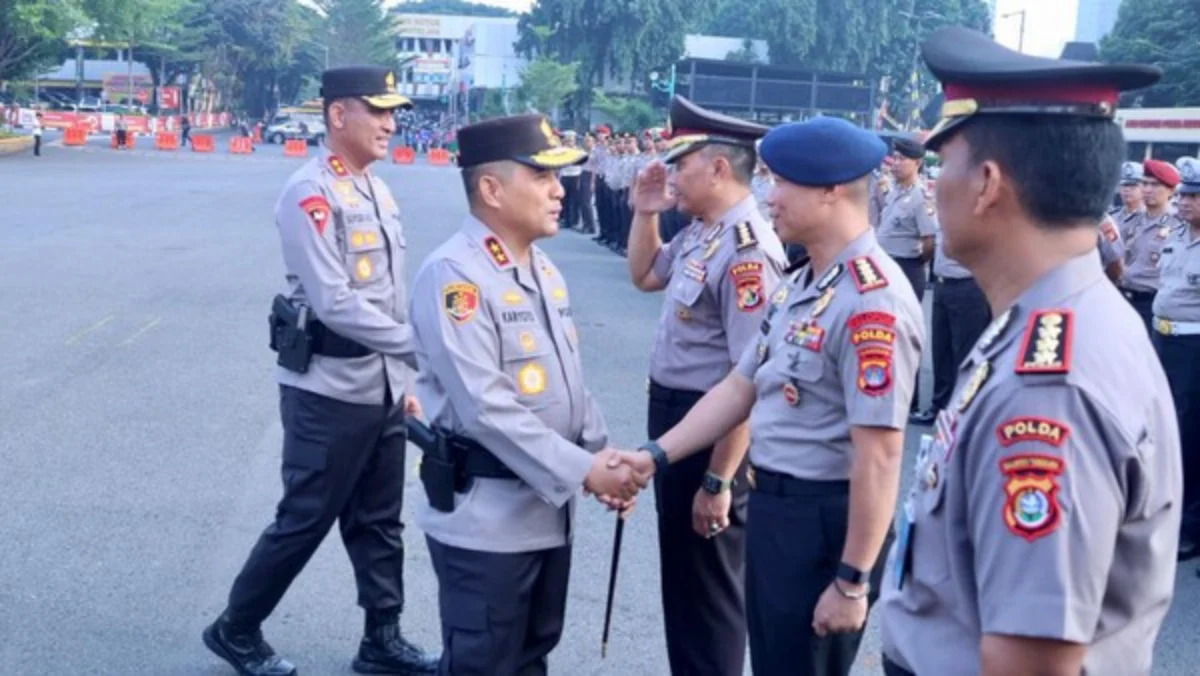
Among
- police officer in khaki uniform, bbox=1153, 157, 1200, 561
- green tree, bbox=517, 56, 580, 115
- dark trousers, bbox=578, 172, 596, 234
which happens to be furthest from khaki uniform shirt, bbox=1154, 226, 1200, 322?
green tree, bbox=517, 56, 580, 115

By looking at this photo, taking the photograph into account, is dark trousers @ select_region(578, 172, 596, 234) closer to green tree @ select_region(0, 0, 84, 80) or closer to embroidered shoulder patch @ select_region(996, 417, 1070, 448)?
embroidered shoulder patch @ select_region(996, 417, 1070, 448)

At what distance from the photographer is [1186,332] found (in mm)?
6660

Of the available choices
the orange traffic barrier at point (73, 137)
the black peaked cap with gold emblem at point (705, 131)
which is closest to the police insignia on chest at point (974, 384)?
the black peaked cap with gold emblem at point (705, 131)

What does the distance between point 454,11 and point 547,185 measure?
160267 mm

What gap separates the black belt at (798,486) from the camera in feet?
10.4

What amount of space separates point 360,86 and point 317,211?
1.71ft

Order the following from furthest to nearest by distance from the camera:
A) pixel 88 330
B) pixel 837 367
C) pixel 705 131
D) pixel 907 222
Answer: pixel 88 330, pixel 907 222, pixel 705 131, pixel 837 367

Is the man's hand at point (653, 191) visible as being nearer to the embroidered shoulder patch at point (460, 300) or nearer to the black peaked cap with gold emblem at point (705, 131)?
the black peaked cap with gold emblem at point (705, 131)

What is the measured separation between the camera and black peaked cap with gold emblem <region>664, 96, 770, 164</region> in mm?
4148

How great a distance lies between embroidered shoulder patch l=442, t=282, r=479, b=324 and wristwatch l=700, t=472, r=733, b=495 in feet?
2.95

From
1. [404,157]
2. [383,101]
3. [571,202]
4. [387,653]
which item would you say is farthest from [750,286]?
[404,157]

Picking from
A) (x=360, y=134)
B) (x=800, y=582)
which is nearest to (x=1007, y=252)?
(x=800, y=582)

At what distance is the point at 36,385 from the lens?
8562 millimetres

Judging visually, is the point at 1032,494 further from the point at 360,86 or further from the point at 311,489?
the point at 360,86
